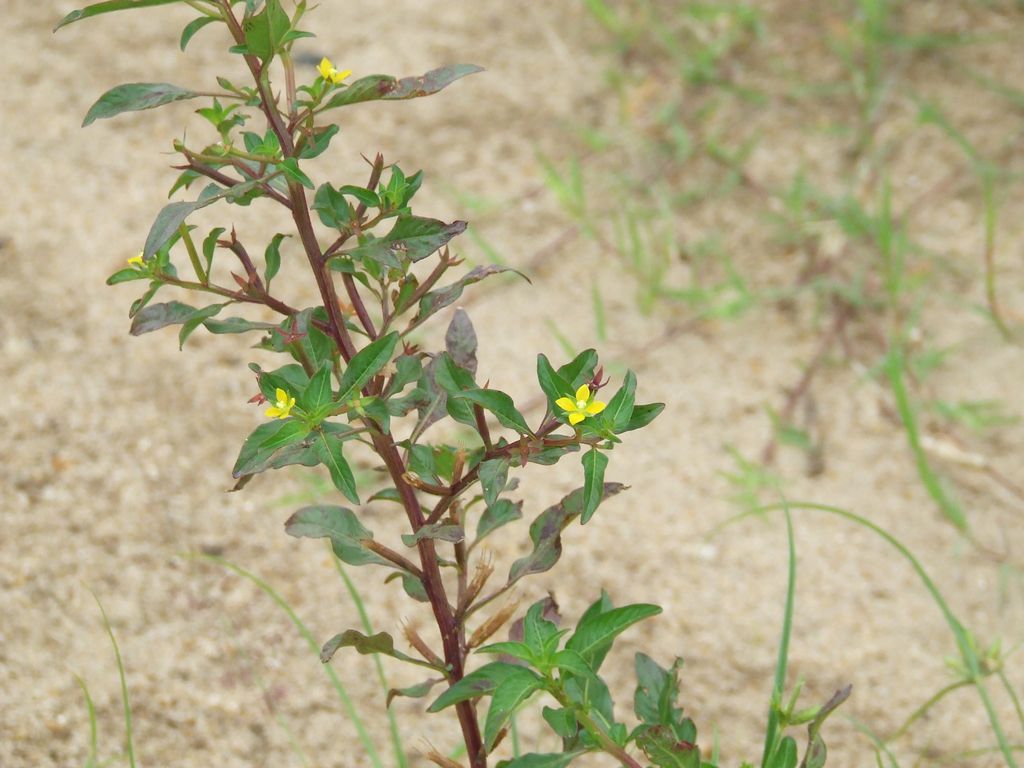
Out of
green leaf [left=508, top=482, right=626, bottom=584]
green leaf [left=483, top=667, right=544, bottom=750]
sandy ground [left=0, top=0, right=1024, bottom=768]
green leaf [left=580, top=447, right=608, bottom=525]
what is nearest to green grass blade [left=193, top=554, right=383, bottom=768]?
sandy ground [left=0, top=0, right=1024, bottom=768]

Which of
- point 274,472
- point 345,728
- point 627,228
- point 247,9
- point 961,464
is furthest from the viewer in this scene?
point 627,228

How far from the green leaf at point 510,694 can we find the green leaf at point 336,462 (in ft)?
0.71

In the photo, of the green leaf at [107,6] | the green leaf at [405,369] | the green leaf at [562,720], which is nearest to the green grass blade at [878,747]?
the green leaf at [562,720]

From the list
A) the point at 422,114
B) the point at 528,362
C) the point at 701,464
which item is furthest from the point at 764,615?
the point at 422,114

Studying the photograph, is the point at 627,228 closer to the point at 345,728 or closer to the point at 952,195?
the point at 952,195

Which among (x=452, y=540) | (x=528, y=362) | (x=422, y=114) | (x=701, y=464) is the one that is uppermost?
(x=422, y=114)

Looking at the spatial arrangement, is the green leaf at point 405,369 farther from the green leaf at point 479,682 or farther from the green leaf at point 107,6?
the green leaf at point 107,6

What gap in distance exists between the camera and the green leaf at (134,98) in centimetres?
106

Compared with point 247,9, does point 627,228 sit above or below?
below

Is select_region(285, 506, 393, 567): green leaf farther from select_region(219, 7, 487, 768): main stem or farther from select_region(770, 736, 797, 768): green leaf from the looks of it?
select_region(770, 736, 797, 768): green leaf

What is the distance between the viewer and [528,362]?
246cm

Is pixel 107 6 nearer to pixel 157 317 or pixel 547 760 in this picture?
pixel 157 317

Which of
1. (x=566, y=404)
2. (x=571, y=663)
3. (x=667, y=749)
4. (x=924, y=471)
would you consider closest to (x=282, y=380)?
(x=566, y=404)

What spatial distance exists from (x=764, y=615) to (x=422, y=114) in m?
1.56
